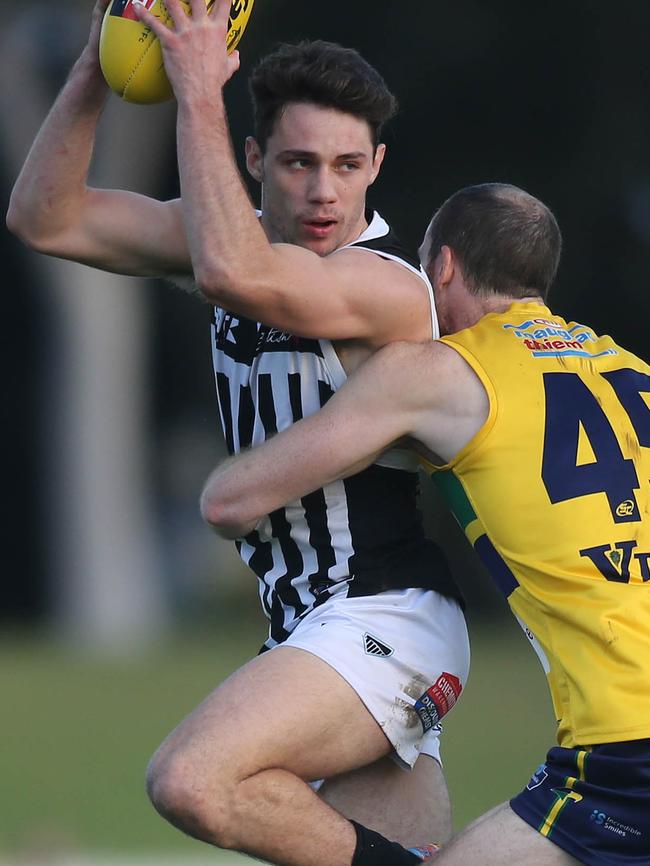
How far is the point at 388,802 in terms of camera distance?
4453 millimetres

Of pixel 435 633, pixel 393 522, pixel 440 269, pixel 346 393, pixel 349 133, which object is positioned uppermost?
pixel 349 133

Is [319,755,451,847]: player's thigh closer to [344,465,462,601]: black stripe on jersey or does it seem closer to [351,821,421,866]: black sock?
[351,821,421,866]: black sock

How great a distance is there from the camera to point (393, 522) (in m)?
4.47

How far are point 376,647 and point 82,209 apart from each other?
1.58 meters

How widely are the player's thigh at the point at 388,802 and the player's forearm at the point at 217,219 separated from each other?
1.30 m

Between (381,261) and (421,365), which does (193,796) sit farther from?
(381,261)

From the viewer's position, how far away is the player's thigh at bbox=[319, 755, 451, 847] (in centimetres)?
443

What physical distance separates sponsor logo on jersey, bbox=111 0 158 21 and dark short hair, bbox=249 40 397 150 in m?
0.49

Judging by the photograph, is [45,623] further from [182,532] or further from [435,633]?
[435,633]

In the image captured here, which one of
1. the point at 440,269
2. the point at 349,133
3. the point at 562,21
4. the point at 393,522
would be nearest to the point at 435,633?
the point at 393,522

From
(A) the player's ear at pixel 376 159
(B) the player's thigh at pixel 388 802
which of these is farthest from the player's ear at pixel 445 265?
(B) the player's thigh at pixel 388 802

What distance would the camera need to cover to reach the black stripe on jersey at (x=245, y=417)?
461 centimetres

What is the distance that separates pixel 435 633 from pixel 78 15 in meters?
13.6

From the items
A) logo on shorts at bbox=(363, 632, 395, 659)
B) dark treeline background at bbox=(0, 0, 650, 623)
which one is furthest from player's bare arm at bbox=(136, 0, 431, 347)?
dark treeline background at bbox=(0, 0, 650, 623)
